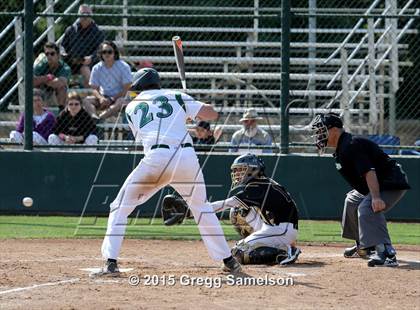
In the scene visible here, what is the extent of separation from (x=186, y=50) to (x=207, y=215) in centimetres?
934

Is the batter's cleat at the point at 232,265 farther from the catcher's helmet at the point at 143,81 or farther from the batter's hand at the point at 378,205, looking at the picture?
the catcher's helmet at the point at 143,81

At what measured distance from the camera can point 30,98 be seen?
1327cm

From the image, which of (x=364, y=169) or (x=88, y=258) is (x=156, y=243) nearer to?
(x=88, y=258)

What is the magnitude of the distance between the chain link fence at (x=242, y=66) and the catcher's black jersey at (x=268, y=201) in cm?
504

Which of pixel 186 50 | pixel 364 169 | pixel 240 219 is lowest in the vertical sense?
pixel 240 219

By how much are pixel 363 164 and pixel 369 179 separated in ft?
0.54

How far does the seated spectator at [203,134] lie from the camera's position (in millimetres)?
13516

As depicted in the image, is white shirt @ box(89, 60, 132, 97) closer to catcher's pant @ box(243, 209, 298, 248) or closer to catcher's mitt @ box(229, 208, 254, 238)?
catcher's mitt @ box(229, 208, 254, 238)

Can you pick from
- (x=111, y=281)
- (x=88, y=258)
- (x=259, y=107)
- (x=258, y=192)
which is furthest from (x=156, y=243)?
(x=259, y=107)

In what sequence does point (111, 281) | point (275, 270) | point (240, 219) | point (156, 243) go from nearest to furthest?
point (111, 281) < point (275, 270) < point (240, 219) < point (156, 243)

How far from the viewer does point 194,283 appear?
7391 millimetres

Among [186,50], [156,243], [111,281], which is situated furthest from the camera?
[186,50]

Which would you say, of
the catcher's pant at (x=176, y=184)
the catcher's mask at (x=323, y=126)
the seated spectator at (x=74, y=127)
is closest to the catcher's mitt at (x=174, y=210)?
the catcher's pant at (x=176, y=184)

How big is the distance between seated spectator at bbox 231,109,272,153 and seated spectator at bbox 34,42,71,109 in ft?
10.5
